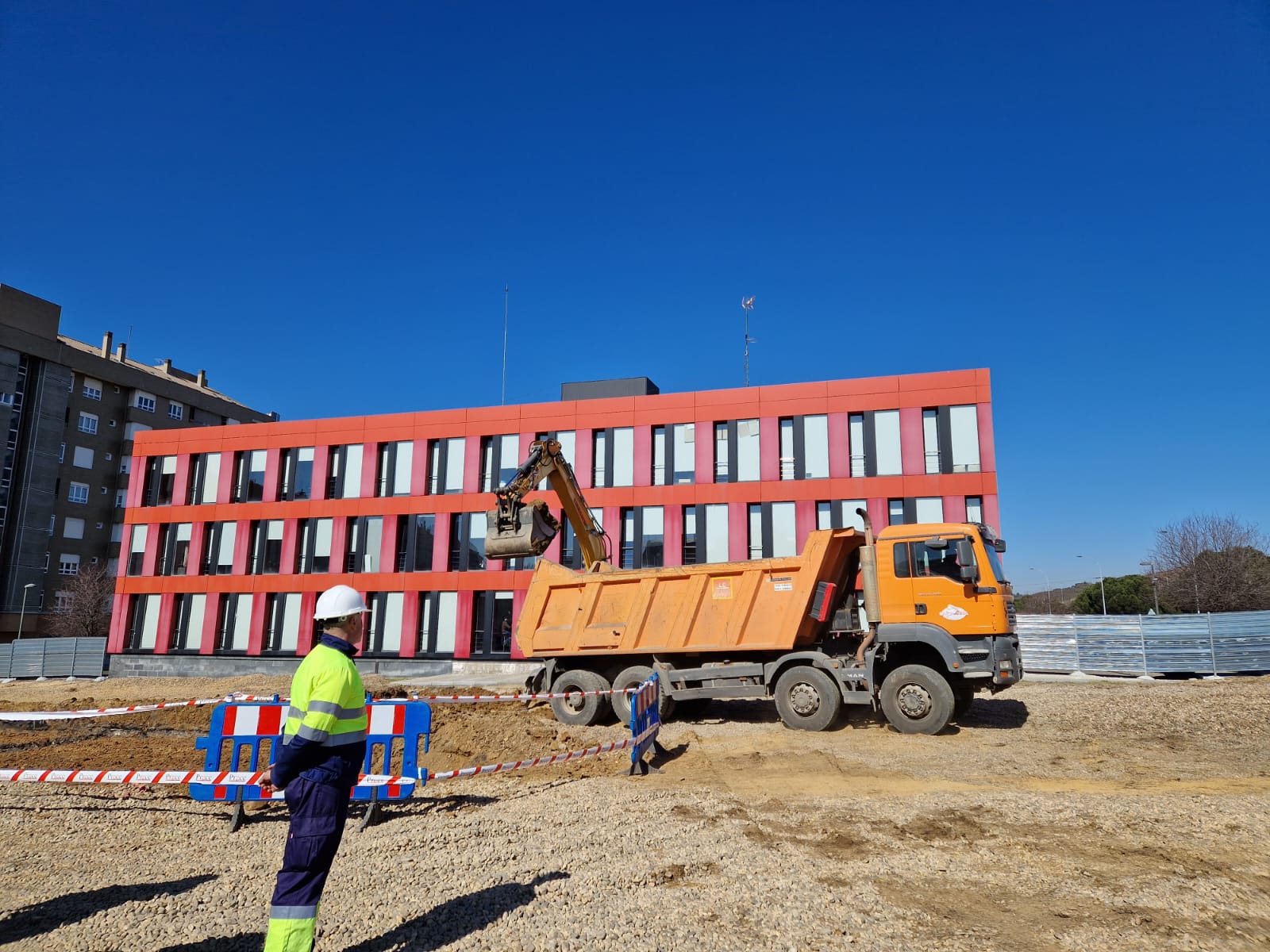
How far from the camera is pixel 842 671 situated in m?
12.3

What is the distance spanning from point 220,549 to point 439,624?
→ 37.8 feet

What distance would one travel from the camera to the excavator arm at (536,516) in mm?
14062

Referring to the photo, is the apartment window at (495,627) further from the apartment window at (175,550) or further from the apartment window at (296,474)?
the apartment window at (175,550)

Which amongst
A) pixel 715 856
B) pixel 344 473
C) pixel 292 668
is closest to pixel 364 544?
pixel 344 473

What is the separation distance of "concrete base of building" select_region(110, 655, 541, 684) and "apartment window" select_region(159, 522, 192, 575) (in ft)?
12.6

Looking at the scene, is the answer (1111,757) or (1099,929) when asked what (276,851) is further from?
(1111,757)

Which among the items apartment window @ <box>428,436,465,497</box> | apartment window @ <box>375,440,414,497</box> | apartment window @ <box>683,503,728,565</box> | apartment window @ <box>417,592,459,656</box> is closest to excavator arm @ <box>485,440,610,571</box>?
apartment window @ <box>683,503,728,565</box>

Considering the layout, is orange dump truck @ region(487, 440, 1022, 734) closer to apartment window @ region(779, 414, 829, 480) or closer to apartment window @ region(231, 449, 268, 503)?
apartment window @ region(779, 414, 829, 480)

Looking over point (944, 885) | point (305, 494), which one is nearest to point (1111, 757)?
point (944, 885)

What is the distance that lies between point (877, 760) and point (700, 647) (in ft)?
12.5

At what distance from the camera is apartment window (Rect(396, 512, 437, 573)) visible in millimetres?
31094

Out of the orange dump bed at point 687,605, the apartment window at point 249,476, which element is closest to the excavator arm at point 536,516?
the orange dump bed at point 687,605

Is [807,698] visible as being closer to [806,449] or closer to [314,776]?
[314,776]

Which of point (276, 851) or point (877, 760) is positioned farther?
point (877, 760)
